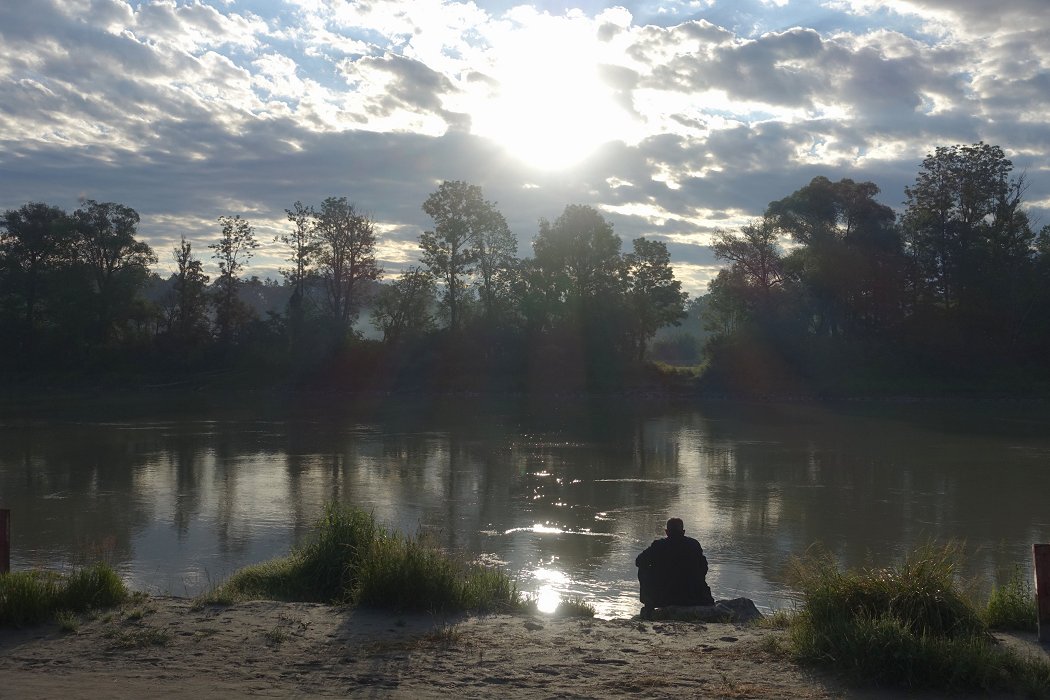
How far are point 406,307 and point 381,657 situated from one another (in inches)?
2222

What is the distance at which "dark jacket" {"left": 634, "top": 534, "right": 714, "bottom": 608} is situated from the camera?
910 centimetres

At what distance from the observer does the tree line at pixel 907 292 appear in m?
55.6

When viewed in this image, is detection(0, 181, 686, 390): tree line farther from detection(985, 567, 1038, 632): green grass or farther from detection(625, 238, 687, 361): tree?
detection(985, 567, 1038, 632): green grass

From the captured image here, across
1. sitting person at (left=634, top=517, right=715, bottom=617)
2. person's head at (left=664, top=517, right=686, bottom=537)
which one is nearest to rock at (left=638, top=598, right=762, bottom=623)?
sitting person at (left=634, top=517, right=715, bottom=617)

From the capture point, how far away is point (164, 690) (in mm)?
5699

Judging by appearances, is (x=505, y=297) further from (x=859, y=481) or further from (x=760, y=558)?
(x=760, y=558)

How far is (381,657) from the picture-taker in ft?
21.2

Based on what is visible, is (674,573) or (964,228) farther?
(964,228)

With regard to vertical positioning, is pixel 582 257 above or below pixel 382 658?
above

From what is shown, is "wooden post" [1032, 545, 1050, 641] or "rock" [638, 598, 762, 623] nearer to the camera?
"wooden post" [1032, 545, 1050, 641]

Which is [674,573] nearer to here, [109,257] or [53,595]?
[53,595]

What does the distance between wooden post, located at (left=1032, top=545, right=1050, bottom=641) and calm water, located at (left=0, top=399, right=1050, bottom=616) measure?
3779 mm

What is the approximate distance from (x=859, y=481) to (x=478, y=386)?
3883 centimetres

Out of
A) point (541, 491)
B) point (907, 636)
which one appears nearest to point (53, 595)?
point (907, 636)
